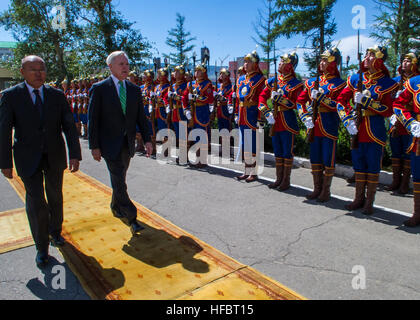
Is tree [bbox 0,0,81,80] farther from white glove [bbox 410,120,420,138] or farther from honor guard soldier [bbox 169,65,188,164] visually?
white glove [bbox 410,120,420,138]

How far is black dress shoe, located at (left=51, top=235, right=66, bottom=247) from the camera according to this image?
13.5ft

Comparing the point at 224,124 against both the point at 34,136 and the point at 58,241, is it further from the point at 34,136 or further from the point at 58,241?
the point at 34,136

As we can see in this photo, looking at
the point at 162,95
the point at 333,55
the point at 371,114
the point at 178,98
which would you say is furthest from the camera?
the point at 162,95

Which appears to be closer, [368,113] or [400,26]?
[368,113]

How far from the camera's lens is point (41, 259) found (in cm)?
367

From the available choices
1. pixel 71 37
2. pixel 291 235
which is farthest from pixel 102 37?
pixel 291 235

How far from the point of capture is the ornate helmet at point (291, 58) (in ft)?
19.3

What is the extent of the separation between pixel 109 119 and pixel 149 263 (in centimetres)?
178

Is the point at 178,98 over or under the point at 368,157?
over

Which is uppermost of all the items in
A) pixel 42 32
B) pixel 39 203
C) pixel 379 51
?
pixel 42 32

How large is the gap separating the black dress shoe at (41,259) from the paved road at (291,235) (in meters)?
0.09

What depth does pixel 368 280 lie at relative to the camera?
3.29 meters

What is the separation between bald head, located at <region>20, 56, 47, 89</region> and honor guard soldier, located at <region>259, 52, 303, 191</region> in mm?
3646
